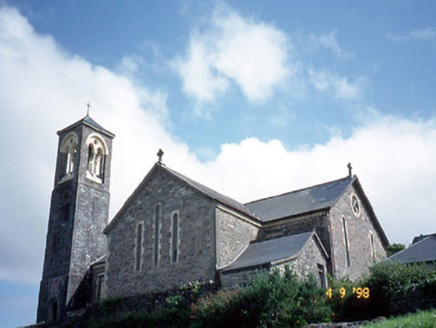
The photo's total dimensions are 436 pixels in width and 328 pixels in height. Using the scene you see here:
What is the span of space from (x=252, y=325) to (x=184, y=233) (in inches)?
375

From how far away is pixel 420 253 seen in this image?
26828 mm

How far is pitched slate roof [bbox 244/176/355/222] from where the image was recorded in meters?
28.7

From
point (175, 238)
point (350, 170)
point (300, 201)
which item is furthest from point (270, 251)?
point (350, 170)

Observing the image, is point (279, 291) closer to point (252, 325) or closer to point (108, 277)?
point (252, 325)

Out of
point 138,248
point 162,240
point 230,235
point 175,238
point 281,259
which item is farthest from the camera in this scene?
point 138,248

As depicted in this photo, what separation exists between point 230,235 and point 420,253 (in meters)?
10.4

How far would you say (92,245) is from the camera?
35906mm

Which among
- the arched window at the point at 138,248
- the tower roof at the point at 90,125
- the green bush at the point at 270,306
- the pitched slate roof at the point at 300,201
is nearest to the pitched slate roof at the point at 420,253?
the pitched slate roof at the point at 300,201

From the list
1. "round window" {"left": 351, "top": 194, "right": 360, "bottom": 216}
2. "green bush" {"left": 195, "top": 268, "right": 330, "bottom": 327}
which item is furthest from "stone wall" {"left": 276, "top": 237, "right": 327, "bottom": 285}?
"round window" {"left": 351, "top": 194, "right": 360, "bottom": 216}

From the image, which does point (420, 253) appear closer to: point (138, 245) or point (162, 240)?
point (162, 240)

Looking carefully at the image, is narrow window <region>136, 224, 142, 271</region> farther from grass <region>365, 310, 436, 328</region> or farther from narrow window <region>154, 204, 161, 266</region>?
grass <region>365, 310, 436, 328</region>

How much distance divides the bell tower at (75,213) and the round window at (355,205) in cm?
1815

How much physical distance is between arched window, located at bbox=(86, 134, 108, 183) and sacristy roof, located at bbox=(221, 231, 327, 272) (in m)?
16.6

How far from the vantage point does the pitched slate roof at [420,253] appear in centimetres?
2594
